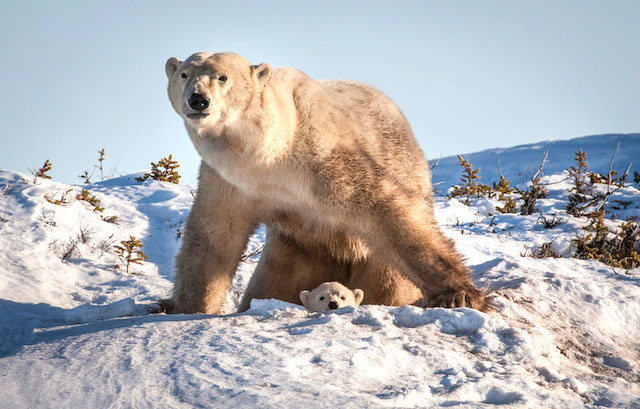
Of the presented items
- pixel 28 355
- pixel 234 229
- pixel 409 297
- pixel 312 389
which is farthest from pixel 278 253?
pixel 312 389

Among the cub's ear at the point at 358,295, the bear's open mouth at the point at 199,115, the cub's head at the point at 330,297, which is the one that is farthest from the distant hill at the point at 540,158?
the bear's open mouth at the point at 199,115

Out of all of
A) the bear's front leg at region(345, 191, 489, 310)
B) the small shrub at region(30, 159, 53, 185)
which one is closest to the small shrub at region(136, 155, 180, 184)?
the small shrub at region(30, 159, 53, 185)

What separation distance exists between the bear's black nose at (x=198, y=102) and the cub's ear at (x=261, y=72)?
0.46 meters

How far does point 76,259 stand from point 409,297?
10.9 ft

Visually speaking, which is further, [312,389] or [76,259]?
[76,259]

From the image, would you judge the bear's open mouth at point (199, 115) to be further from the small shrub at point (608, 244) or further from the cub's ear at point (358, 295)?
the small shrub at point (608, 244)

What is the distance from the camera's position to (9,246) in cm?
579

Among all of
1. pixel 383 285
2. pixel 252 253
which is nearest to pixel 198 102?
pixel 383 285

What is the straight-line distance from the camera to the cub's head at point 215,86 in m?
3.69

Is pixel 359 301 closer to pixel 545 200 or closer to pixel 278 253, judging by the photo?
pixel 278 253

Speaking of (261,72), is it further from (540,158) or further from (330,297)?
(540,158)

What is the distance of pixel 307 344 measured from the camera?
118 inches

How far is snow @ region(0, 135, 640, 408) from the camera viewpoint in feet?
8.43

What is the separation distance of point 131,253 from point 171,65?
2.91 meters
